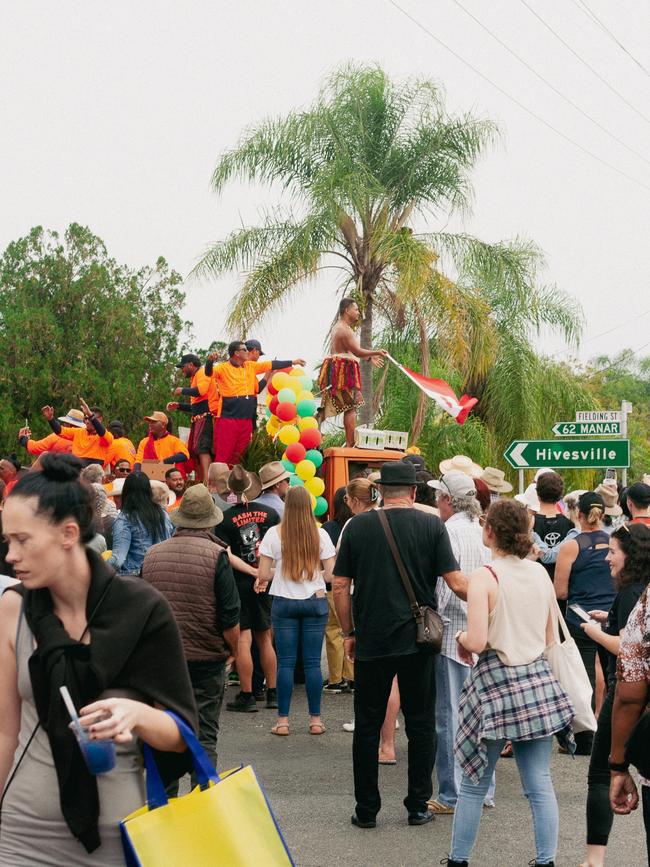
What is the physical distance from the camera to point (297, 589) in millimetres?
8164

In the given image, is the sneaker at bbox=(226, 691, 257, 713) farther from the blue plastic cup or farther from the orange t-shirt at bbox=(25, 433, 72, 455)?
the blue plastic cup

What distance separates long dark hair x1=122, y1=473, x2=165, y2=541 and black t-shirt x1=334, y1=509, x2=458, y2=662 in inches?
85.9

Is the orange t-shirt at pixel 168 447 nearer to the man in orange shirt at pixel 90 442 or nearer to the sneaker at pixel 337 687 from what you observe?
the man in orange shirt at pixel 90 442

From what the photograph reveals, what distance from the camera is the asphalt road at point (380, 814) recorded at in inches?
222

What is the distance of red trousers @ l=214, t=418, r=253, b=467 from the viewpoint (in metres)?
13.8

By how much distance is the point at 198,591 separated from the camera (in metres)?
6.21

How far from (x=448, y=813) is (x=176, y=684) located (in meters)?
4.13

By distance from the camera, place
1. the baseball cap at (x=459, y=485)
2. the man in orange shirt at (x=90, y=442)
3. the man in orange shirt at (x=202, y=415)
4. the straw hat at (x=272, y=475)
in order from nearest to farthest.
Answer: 1. the baseball cap at (x=459, y=485)
2. the straw hat at (x=272, y=475)
3. the man in orange shirt at (x=202, y=415)
4. the man in orange shirt at (x=90, y=442)

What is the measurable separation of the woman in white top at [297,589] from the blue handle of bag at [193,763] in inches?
211

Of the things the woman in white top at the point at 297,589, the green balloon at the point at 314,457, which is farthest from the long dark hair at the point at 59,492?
the green balloon at the point at 314,457

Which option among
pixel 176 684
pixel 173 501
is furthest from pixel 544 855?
pixel 173 501

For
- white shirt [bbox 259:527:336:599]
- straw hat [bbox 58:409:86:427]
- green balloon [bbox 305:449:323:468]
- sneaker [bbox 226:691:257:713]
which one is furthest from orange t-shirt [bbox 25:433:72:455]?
white shirt [bbox 259:527:336:599]

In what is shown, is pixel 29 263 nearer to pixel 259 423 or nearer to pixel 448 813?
pixel 259 423

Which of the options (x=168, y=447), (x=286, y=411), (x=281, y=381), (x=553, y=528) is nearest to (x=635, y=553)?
(x=553, y=528)
